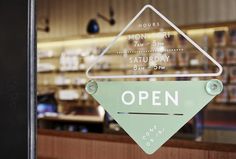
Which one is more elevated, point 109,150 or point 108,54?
point 108,54

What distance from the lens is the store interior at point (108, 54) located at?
108 centimetres

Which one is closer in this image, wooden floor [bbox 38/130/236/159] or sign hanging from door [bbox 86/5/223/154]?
sign hanging from door [bbox 86/5/223/154]

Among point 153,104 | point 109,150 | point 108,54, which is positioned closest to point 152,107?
point 153,104

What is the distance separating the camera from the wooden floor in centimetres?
114

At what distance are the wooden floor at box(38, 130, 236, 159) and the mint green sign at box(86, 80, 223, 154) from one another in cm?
7

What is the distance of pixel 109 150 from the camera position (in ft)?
4.57

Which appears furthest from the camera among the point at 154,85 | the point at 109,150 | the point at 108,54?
the point at 109,150

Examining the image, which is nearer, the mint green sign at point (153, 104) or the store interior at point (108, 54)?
the mint green sign at point (153, 104)

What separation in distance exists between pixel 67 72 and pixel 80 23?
116 cm

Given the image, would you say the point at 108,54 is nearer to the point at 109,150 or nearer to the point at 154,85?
the point at 154,85

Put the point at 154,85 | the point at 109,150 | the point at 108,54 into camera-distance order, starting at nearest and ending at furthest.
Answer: the point at 154,85
the point at 108,54
the point at 109,150

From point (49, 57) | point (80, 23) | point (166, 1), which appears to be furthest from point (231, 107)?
point (166, 1)

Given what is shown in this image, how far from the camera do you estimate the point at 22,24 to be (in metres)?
1.22

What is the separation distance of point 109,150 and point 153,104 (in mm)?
466
